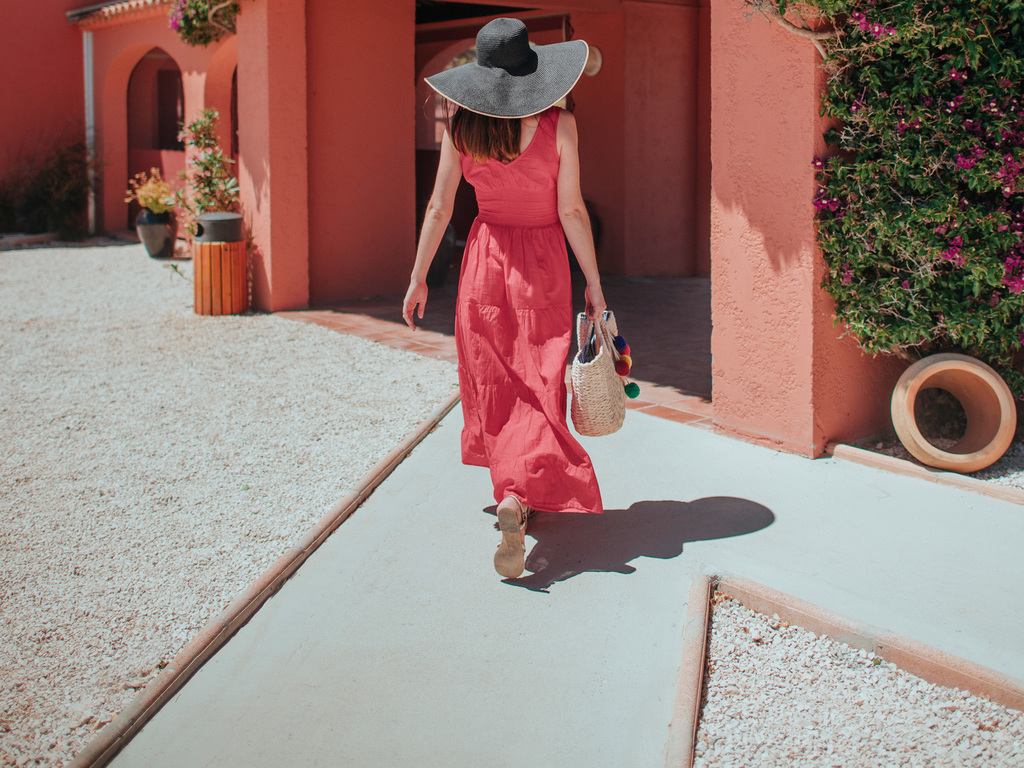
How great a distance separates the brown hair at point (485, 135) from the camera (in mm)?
3051

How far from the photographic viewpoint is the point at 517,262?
325 centimetres

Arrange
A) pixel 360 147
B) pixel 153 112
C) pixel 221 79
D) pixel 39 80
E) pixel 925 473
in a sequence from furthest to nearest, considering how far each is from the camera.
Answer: pixel 153 112
pixel 39 80
pixel 221 79
pixel 360 147
pixel 925 473

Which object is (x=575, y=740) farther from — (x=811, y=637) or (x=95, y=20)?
(x=95, y=20)

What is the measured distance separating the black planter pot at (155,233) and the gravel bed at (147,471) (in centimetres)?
443

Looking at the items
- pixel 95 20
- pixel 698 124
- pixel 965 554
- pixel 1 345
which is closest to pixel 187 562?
pixel 965 554

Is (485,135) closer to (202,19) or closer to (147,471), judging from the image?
(147,471)

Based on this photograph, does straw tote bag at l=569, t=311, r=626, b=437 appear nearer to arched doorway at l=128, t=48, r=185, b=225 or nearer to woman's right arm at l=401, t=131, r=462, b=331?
woman's right arm at l=401, t=131, r=462, b=331

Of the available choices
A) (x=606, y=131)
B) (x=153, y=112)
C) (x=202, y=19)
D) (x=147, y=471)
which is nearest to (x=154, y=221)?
(x=202, y=19)

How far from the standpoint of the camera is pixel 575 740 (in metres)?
2.40

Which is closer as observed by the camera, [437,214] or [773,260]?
[437,214]

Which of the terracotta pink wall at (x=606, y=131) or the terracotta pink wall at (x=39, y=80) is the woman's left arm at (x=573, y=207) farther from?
the terracotta pink wall at (x=39, y=80)

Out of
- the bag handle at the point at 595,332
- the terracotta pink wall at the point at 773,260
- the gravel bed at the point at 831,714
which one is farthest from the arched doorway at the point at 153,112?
the gravel bed at the point at 831,714

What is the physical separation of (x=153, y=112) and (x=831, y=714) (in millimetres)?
16805

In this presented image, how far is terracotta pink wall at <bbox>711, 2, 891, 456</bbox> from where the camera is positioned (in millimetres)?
4078
